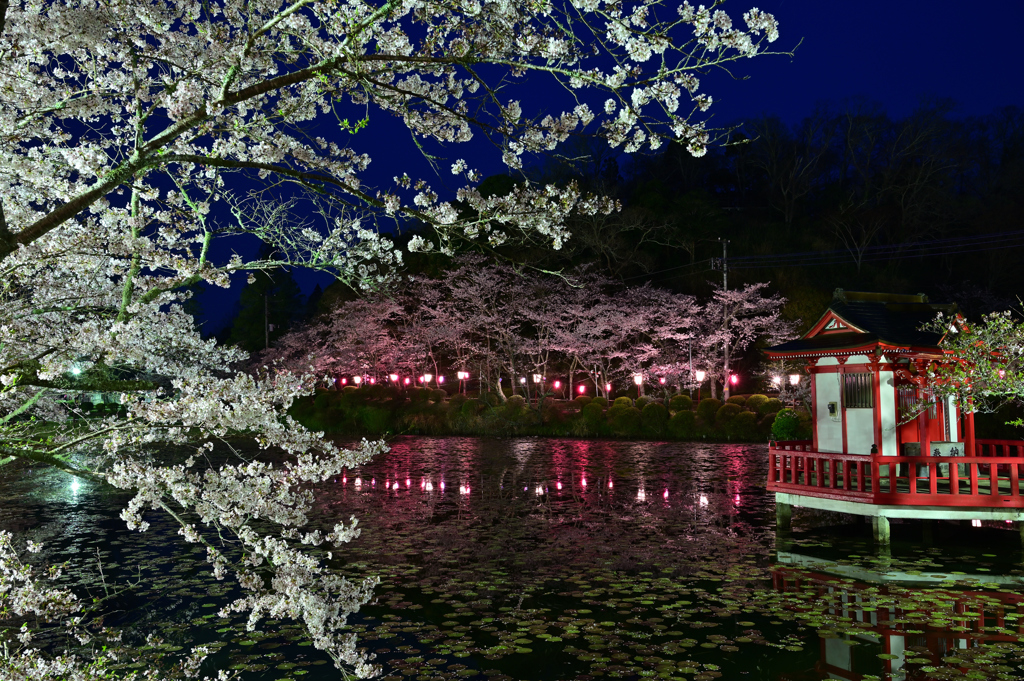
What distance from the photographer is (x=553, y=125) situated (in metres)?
4.30

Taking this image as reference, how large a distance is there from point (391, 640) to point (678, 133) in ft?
17.8

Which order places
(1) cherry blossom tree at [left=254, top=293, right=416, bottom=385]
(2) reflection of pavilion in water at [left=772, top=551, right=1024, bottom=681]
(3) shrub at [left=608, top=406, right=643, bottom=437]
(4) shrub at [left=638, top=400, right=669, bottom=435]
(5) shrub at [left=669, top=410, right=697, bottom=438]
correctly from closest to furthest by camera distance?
(2) reflection of pavilion in water at [left=772, top=551, right=1024, bottom=681] < (5) shrub at [left=669, top=410, right=697, bottom=438] < (4) shrub at [left=638, top=400, right=669, bottom=435] < (3) shrub at [left=608, top=406, right=643, bottom=437] < (1) cherry blossom tree at [left=254, top=293, right=416, bottom=385]

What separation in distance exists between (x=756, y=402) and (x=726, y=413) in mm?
1368

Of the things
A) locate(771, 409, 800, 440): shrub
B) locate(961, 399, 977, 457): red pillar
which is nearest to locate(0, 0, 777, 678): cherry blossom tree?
locate(961, 399, 977, 457): red pillar

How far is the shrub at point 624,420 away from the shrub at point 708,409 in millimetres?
2463

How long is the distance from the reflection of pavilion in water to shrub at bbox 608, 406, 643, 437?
19.9 metres

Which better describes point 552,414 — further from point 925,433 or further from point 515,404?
point 925,433

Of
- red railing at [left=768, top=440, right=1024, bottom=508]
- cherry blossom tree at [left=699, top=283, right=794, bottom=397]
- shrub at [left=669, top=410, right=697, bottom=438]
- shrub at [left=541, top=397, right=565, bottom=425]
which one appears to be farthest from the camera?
shrub at [left=541, top=397, right=565, bottom=425]

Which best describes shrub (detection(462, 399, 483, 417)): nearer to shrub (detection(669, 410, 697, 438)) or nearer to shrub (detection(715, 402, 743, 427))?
shrub (detection(669, 410, 697, 438))

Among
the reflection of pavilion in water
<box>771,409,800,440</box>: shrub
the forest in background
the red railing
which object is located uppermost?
the forest in background

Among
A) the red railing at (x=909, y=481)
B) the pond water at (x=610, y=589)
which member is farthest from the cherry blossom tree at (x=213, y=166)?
the red railing at (x=909, y=481)

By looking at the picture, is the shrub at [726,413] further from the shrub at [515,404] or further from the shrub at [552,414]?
the shrub at [515,404]

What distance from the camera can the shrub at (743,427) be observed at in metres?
27.6

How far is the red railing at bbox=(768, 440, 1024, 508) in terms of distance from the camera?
1034cm
